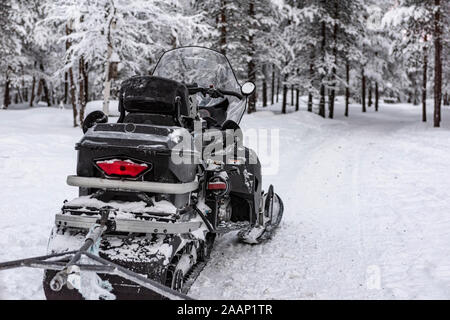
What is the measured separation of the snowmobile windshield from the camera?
5586mm

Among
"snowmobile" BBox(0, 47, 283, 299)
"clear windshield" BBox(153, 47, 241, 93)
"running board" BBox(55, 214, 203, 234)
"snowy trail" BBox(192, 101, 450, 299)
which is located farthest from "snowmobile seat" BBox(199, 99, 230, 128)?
"running board" BBox(55, 214, 203, 234)

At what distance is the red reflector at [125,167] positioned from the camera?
129 inches

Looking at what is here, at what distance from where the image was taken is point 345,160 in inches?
467

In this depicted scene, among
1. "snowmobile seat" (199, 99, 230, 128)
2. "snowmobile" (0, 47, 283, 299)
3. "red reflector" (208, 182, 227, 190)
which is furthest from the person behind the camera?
"snowmobile seat" (199, 99, 230, 128)

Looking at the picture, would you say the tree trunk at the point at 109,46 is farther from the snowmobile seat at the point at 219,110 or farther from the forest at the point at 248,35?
the snowmobile seat at the point at 219,110

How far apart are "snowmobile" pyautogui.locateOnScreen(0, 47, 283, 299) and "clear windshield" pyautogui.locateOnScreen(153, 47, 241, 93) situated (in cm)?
115

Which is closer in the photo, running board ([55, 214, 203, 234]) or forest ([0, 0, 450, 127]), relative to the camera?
running board ([55, 214, 203, 234])

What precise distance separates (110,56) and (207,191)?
34.4 feet

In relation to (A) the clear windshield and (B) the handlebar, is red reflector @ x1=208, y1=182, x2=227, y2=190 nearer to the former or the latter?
(B) the handlebar

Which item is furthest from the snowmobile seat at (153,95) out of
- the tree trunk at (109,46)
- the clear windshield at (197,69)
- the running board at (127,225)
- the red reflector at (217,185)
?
the tree trunk at (109,46)

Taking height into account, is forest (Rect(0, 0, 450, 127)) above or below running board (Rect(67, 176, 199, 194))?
above

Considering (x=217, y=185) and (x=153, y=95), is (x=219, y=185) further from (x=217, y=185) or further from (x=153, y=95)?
(x=153, y=95)
